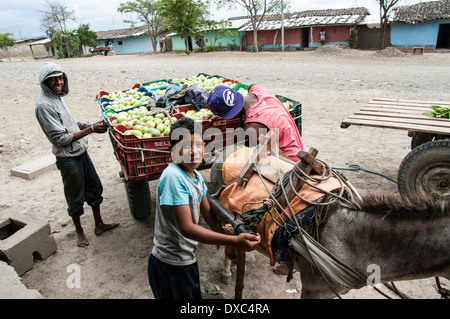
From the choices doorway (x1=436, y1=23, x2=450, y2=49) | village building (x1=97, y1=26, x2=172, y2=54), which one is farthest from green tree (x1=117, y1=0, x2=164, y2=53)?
doorway (x1=436, y1=23, x2=450, y2=49)

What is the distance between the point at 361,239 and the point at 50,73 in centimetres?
324

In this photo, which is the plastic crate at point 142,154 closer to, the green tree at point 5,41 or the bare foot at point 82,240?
the bare foot at point 82,240

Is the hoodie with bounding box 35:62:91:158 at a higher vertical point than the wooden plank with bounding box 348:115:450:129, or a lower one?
higher

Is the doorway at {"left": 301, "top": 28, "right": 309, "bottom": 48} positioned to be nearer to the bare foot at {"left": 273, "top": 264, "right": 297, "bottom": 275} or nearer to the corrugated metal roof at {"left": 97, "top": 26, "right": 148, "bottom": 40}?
the corrugated metal roof at {"left": 97, "top": 26, "right": 148, "bottom": 40}

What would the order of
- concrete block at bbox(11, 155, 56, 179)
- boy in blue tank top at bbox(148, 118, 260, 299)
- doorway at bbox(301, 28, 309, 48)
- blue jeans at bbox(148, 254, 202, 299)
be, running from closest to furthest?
boy in blue tank top at bbox(148, 118, 260, 299) < blue jeans at bbox(148, 254, 202, 299) < concrete block at bbox(11, 155, 56, 179) < doorway at bbox(301, 28, 309, 48)

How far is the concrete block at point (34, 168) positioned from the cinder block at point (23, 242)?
1932mm

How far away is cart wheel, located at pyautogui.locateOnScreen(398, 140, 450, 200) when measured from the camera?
3.73 meters

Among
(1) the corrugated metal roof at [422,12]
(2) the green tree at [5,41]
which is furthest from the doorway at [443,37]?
(2) the green tree at [5,41]

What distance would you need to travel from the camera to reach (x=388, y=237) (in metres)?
1.82

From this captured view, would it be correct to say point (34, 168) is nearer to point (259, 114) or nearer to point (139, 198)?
point (139, 198)

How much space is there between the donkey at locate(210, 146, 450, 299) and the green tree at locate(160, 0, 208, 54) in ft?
94.4
